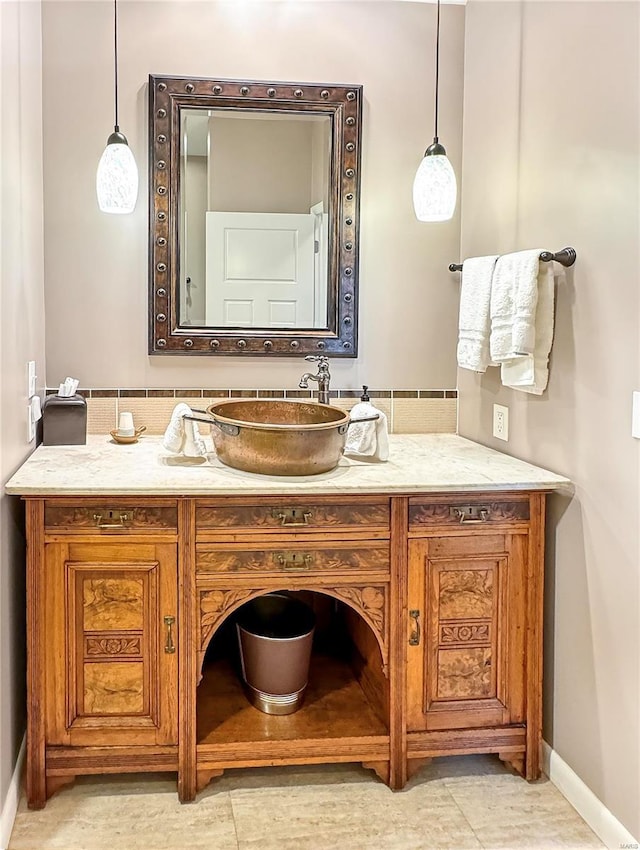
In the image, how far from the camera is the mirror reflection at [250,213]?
2627mm

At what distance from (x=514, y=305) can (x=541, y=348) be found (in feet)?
0.47

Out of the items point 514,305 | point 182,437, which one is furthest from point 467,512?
point 182,437

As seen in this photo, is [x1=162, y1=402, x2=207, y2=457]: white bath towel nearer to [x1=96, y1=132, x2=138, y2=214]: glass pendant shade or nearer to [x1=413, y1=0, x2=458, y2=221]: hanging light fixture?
[x1=96, y1=132, x2=138, y2=214]: glass pendant shade

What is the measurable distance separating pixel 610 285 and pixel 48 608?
1.64 meters

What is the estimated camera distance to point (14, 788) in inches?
78.5

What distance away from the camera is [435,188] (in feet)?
7.72

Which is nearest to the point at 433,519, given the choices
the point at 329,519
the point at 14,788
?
the point at 329,519

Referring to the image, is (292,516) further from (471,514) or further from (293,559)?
(471,514)

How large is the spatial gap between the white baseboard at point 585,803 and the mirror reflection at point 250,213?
1645mm

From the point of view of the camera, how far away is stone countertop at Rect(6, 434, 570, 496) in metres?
1.97

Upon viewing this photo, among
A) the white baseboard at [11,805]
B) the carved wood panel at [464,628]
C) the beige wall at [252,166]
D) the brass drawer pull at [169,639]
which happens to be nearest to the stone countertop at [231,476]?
the carved wood panel at [464,628]

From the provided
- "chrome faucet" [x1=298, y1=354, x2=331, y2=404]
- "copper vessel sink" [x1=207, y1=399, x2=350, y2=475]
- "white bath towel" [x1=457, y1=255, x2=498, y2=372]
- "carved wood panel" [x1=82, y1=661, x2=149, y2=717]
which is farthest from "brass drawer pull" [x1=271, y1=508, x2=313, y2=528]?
"white bath towel" [x1=457, y1=255, x2=498, y2=372]

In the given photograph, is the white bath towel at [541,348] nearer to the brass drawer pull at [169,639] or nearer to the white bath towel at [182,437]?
the white bath towel at [182,437]

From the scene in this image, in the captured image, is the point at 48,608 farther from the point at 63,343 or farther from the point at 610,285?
the point at 610,285
